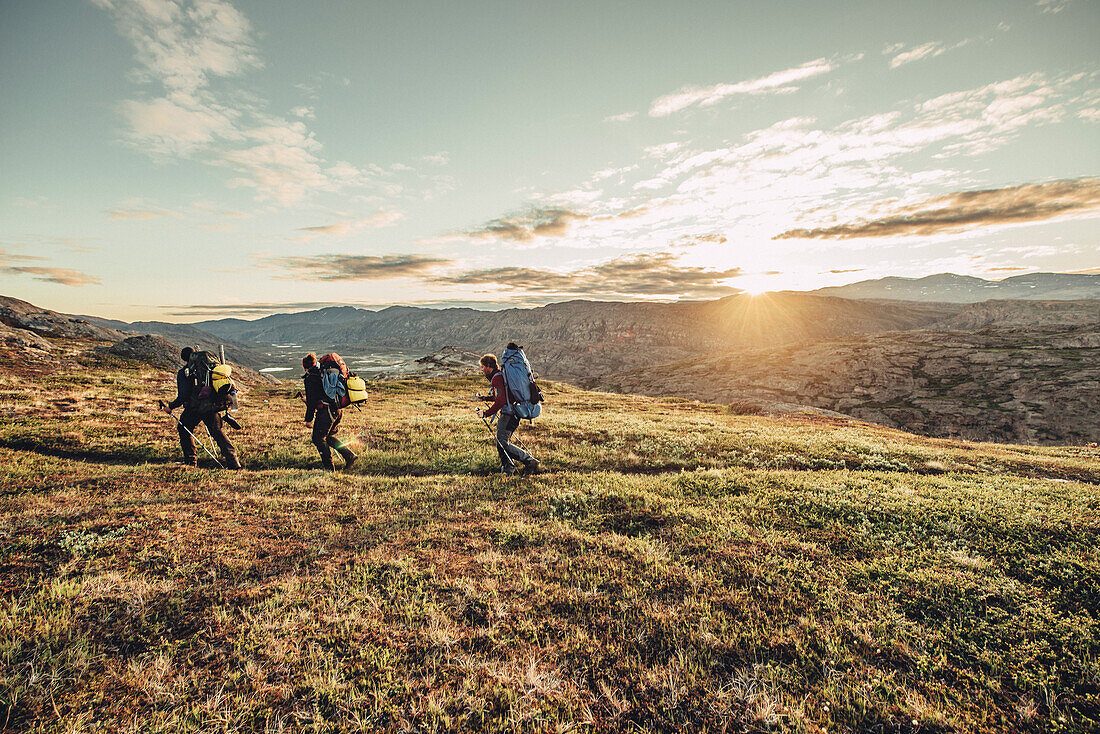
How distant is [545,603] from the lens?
20.2ft

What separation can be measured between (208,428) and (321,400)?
3.74m

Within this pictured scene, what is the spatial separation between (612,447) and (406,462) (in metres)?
8.17

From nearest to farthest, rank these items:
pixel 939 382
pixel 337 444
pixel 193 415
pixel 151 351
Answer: pixel 193 415 < pixel 337 444 < pixel 151 351 < pixel 939 382

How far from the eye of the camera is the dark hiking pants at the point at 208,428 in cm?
1302

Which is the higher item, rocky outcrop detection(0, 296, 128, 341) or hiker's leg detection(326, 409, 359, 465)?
rocky outcrop detection(0, 296, 128, 341)

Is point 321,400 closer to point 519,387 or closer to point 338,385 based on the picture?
point 338,385

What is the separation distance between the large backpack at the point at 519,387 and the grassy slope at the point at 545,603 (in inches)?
86.4

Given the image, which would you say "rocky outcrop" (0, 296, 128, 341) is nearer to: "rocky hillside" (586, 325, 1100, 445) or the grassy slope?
the grassy slope

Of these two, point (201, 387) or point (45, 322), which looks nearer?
point (201, 387)

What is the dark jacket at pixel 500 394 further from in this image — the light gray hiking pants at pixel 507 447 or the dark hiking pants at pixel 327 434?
the dark hiking pants at pixel 327 434

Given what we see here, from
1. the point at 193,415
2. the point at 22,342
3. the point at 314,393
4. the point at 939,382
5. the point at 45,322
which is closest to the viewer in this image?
the point at 314,393

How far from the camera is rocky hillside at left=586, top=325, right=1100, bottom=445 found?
3878 inches

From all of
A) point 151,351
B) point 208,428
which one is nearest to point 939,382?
point 208,428

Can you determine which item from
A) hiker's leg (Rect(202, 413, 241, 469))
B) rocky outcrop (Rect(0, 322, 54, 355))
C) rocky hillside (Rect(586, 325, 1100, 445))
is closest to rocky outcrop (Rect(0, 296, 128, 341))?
rocky outcrop (Rect(0, 322, 54, 355))
